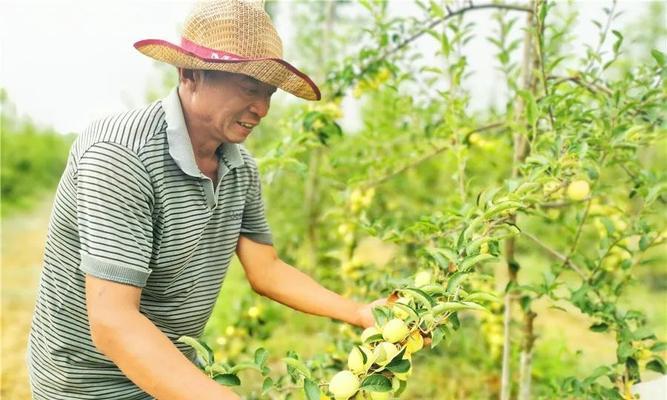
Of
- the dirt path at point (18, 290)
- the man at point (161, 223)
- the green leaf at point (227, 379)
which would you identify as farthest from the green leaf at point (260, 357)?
the dirt path at point (18, 290)

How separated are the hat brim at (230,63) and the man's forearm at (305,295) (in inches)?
21.6

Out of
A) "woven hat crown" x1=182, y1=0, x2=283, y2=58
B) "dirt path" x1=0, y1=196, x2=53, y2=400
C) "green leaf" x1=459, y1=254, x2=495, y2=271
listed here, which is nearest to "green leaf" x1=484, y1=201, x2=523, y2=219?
"green leaf" x1=459, y1=254, x2=495, y2=271

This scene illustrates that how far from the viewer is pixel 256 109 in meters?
1.26

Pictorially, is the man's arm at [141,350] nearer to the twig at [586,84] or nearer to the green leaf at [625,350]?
the green leaf at [625,350]

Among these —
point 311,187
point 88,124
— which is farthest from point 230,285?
point 88,124

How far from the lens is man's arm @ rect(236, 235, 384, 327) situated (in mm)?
1553

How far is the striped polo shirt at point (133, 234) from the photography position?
1.11 m

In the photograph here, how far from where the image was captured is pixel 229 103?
1228mm

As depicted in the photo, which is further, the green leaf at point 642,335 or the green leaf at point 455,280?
the green leaf at point 642,335

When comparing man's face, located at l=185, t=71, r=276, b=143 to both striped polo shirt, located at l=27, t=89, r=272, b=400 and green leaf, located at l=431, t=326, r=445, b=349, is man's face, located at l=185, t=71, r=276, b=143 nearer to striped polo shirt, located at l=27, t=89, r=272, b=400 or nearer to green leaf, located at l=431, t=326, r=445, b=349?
striped polo shirt, located at l=27, t=89, r=272, b=400

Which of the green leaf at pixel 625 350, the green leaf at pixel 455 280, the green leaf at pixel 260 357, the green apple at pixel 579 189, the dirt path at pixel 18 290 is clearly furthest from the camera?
the dirt path at pixel 18 290

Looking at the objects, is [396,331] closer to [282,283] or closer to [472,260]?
[472,260]

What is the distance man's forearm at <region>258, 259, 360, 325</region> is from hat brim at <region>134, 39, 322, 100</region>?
21.6 inches

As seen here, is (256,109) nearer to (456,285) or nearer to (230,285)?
(456,285)
